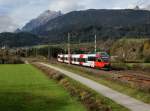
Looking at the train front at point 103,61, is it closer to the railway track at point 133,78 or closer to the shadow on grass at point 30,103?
the railway track at point 133,78

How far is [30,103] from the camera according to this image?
2294cm

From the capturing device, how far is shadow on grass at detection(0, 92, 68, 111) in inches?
822

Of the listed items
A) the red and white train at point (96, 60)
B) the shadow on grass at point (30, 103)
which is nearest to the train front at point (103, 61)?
the red and white train at point (96, 60)

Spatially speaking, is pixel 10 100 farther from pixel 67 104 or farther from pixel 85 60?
pixel 85 60

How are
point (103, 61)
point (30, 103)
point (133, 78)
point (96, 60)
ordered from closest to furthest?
point (30, 103)
point (133, 78)
point (103, 61)
point (96, 60)

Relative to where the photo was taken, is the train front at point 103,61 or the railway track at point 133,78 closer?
the railway track at point 133,78

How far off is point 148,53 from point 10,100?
280ft

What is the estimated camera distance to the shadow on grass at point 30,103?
68.5ft

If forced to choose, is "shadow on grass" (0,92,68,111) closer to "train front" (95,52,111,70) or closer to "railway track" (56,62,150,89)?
"railway track" (56,62,150,89)

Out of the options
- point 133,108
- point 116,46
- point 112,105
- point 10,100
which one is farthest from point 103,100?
point 116,46

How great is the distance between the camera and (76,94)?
26359 mm

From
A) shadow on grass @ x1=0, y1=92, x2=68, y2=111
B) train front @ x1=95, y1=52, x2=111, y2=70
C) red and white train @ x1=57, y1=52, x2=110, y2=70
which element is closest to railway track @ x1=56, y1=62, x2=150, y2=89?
shadow on grass @ x1=0, y1=92, x2=68, y2=111

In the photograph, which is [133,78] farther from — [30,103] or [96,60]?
[96,60]

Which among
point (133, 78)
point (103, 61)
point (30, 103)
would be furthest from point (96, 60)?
point (30, 103)
